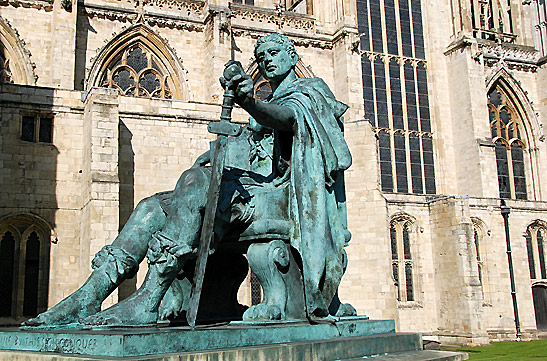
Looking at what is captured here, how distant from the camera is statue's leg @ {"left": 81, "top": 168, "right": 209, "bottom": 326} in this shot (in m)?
3.17

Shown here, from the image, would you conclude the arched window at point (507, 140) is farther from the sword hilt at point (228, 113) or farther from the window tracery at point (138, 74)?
the sword hilt at point (228, 113)

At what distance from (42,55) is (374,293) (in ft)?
46.8

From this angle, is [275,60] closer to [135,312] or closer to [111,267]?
[111,267]

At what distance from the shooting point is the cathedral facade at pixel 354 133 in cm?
1498

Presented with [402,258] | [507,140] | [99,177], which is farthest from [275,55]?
[507,140]

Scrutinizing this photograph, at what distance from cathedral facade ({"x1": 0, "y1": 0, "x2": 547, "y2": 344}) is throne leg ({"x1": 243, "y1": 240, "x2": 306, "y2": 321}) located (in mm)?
10651

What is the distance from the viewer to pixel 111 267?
3.43 meters

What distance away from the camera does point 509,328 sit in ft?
78.1

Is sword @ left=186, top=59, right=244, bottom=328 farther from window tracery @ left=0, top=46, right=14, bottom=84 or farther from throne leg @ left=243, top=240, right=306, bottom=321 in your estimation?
window tracery @ left=0, top=46, right=14, bottom=84

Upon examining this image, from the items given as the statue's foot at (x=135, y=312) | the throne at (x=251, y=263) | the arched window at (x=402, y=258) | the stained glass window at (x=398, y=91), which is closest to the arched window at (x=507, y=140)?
the stained glass window at (x=398, y=91)

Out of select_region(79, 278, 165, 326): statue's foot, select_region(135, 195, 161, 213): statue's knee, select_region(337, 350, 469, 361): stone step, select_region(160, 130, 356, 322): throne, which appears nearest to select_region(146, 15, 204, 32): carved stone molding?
select_region(160, 130, 356, 322): throne

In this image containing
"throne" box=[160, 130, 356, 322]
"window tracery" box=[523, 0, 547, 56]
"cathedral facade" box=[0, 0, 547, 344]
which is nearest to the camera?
"throne" box=[160, 130, 356, 322]

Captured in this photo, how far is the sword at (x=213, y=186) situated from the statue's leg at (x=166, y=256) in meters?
0.07

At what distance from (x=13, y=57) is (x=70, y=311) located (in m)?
21.0
